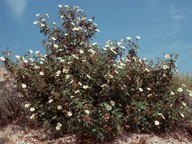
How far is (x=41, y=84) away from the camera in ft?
27.2

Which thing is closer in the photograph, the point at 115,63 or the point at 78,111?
the point at 78,111

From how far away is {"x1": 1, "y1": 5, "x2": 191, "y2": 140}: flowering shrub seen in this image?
24.8ft

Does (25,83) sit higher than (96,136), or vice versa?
(25,83)

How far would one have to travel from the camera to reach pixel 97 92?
8.26 m

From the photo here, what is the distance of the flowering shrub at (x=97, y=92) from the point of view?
757 cm

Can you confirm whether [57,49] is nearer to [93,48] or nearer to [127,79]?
[93,48]

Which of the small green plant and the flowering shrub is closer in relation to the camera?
the flowering shrub

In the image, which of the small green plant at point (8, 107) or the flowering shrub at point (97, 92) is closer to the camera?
the flowering shrub at point (97, 92)

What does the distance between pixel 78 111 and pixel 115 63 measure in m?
1.54

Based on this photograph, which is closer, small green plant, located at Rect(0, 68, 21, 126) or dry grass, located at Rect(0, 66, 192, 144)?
dry grass, located at Rect(0, 66, 192, 144)

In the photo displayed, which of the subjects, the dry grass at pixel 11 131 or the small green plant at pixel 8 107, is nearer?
the dry grass at pixel 11 131

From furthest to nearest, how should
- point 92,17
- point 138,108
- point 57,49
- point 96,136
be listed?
point 92,17
point 57,49
point 138,108
point 96,136

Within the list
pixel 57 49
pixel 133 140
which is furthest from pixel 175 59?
pixel 57 49

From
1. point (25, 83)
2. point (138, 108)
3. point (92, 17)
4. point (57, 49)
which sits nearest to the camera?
point (138, 108)
